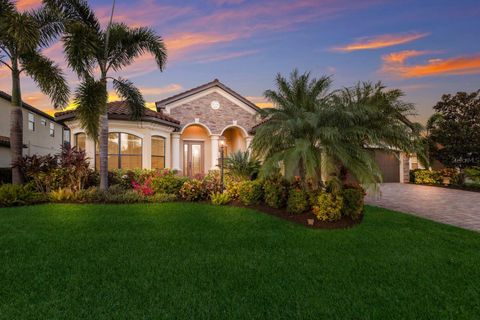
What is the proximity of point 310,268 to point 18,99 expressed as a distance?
13.0 m

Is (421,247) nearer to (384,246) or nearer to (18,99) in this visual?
(384,246)

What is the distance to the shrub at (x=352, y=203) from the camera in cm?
753

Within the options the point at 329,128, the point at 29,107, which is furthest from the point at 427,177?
the point at 29,107

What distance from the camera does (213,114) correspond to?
1703cm

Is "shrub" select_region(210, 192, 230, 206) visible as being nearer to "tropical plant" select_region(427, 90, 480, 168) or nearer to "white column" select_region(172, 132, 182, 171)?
"white column" select_region(172, 132, 182, 171)

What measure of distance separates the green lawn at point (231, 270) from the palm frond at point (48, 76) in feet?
19.6

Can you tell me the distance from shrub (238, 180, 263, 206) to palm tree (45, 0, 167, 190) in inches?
222

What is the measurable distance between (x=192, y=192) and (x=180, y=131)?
6795mm

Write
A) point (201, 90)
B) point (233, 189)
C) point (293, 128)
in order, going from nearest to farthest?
point (293, 128)
point (233, 189)
point (201, 90)

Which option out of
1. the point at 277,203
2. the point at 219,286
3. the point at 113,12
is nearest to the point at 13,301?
the point at 219,286

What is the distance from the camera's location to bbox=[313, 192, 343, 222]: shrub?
23.6ft

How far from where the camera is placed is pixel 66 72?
38.0 feet

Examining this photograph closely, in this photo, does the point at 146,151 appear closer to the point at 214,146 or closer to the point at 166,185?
the point at 166,185

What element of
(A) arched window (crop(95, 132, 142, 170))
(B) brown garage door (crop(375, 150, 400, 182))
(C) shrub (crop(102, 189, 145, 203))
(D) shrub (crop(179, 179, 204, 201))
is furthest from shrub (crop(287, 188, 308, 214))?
(B) brown garage door (crop(375, 150, 400, 182))
